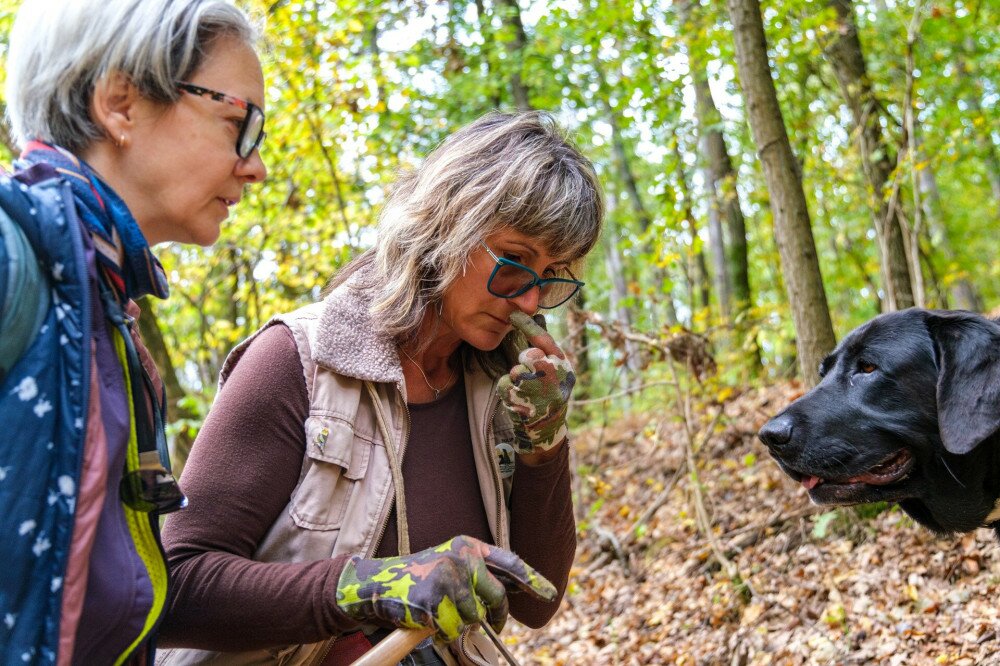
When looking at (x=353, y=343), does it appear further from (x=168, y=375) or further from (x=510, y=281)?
(x=168, y=375)

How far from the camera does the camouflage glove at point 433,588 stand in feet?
4.87

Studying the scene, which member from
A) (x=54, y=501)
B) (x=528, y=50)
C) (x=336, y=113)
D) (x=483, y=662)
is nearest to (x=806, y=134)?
(x=528, y=50)

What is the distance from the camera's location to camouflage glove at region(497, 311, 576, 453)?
1.95 m

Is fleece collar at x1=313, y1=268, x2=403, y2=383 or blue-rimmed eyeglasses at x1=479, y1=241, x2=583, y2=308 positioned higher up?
blue-rimmed eyeglasses at x1=479, y1=241, x2=583, y2=308

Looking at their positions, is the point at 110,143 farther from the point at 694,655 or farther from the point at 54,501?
Answer: the point at 694,655

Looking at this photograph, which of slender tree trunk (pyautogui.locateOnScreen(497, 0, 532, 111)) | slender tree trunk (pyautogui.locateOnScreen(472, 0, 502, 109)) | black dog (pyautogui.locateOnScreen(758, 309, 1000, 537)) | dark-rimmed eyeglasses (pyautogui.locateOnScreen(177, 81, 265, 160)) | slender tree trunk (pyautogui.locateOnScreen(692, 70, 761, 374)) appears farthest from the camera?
slender tree trunk (pyautogui.locateOnScreen(472, 0, 502, 109))

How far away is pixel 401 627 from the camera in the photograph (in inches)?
60.4

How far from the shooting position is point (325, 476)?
5.85ft

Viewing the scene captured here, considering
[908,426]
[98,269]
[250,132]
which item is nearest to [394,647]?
[98,269]

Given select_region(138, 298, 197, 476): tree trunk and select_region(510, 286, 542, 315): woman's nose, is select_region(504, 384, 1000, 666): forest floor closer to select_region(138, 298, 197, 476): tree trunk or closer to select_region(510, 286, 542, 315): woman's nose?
select_region(510, 286, 542, 315): woman's nose

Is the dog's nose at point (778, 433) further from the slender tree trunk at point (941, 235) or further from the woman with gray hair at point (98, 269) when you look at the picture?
the slender tree trunk at point (941, 235)

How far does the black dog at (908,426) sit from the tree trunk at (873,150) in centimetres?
332

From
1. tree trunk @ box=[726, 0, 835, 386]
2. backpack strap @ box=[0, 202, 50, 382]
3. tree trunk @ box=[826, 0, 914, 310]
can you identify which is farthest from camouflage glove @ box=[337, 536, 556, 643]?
tree trunk @ box=[826, 0, 914, 310]

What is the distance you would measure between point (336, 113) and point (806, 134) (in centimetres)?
466
